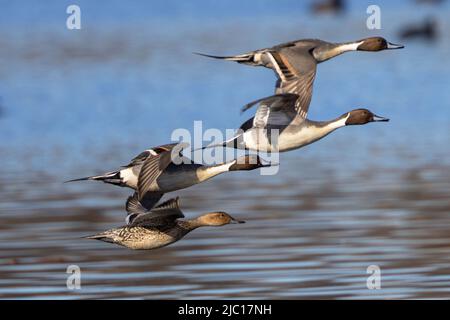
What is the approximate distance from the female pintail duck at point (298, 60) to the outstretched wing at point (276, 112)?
0.06m

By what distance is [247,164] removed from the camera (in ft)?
25.6

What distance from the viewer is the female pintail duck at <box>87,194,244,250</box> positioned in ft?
25.8

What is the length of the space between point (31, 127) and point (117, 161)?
4296 mm

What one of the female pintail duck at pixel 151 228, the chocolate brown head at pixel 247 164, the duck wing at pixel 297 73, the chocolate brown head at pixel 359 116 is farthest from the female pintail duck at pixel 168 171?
the chocolate brown head at pixel 359 116

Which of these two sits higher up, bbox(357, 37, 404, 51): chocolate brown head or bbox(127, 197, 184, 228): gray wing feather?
bbox(357, 37, 404, 51): chocolate brown head

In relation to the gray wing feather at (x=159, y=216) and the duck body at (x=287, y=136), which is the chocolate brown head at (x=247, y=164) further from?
the gray wing feather at (x=159, y=216)

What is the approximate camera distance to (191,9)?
138 feet

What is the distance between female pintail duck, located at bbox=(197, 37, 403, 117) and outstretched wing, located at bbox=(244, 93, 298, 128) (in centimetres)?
6

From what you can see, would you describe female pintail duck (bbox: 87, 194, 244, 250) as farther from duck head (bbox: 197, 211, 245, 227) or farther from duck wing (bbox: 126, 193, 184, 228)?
duck head (bbox: 197, 211, 245, 227)

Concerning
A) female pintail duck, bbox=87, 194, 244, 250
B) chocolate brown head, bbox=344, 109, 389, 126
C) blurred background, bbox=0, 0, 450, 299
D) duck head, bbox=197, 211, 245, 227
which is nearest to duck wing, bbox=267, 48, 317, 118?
chocolate brown head, bbox=344, 109, 389, 126

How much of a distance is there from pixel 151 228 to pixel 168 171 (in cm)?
46

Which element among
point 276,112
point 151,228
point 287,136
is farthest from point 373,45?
point 151,228

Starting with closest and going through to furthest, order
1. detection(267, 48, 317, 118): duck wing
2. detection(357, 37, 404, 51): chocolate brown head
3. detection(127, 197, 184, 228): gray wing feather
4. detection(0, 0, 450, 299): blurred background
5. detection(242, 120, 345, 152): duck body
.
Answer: detection(242, 120, 345, 152): duck body
detection(267, 48, 317, 118): duck wing
detection(127, 197, 184, 228): gray wing feather
detection(357, 37, 404, 51): chocolate brown head
detection(0, 0, 450, 299): blurred background
